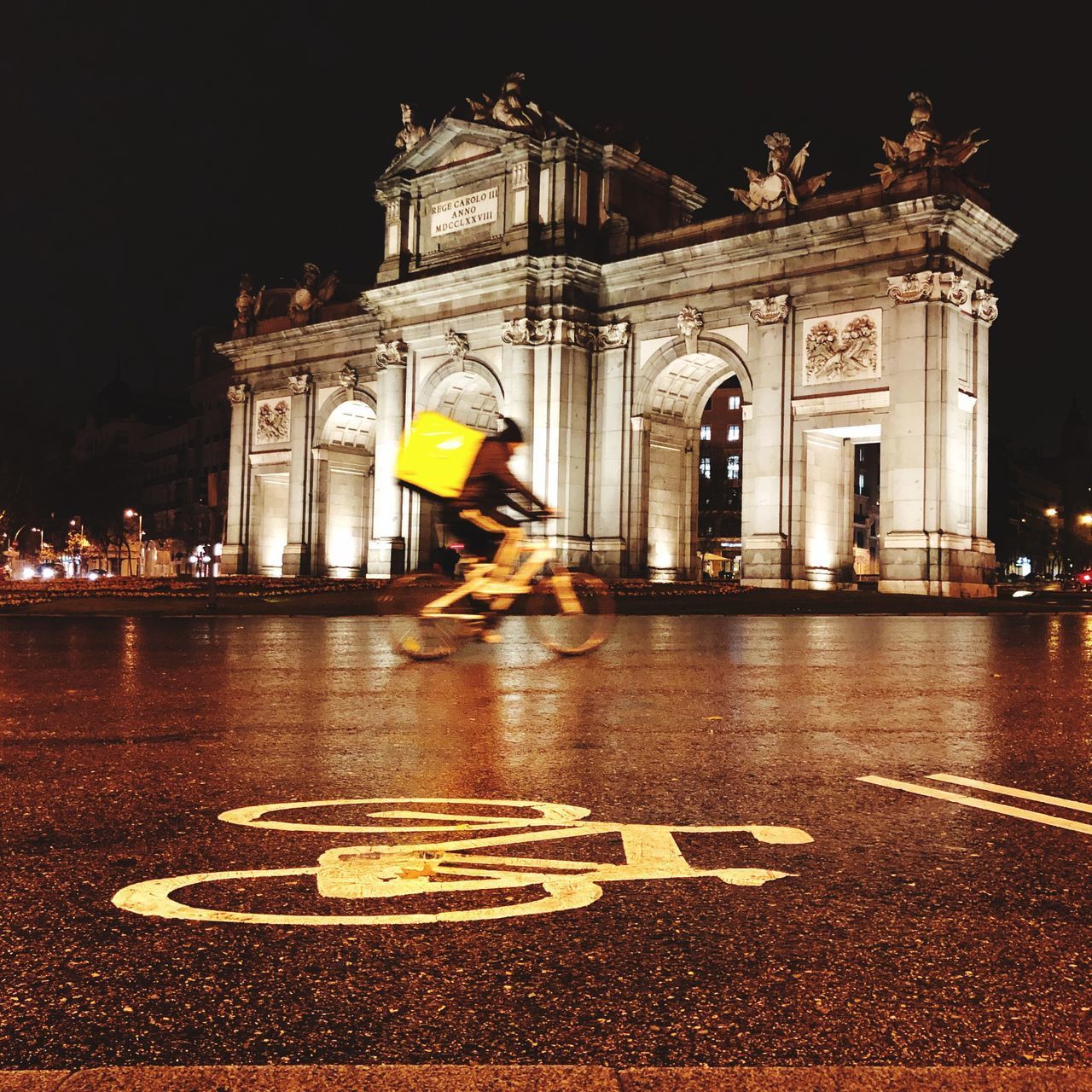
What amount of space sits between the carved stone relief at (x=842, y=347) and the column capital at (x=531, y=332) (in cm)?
900

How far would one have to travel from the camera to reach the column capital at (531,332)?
39594 millimetres

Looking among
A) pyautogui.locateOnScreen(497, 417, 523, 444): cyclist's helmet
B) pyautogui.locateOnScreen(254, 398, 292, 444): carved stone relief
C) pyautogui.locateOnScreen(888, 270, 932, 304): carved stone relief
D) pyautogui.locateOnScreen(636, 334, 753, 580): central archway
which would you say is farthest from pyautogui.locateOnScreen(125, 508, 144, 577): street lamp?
pyautogui.locateOnScreen(497, 417, 523, 444): cyclist's helmet

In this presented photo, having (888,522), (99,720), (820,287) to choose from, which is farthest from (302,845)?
(820,287)

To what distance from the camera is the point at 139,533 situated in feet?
320

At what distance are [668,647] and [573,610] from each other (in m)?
1.36

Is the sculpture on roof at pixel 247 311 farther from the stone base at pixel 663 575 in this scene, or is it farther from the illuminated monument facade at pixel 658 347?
the stone base at pixel 663 575

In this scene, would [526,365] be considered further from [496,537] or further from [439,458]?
[439,458]

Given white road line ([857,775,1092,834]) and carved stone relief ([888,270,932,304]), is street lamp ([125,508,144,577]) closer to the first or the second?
carved stone relief ([888,270,932,304])

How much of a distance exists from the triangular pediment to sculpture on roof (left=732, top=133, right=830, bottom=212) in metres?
8.94

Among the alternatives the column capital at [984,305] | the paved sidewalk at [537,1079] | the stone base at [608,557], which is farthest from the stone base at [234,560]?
the paved sidewalk at [537,1079]

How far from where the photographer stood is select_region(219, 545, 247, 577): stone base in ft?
179

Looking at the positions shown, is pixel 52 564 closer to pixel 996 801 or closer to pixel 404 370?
pixel 404 370

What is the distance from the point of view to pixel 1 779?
16.1 ft

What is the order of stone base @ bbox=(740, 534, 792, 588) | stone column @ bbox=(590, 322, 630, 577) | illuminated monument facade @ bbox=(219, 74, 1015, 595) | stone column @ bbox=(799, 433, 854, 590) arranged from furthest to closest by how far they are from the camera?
1. stone column @ bbox=(590, 322, 630, 577)
2. stone column @ bbox=(799, 433, 854, 590)
3. stone base @ bbox=(740, 534, 792, 588)
4. illuminated monument facade @ bbox=(219, 74, 1015, 595)
